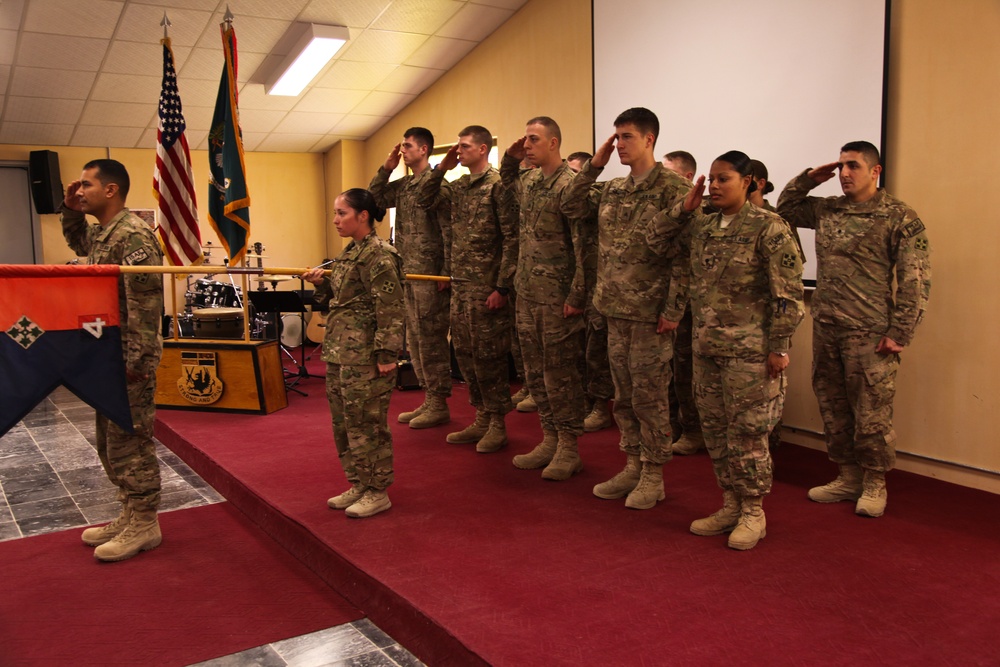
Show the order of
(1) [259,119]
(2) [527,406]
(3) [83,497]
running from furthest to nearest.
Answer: (1) [259,119]
(2) [527,406]
(3) [83,497]

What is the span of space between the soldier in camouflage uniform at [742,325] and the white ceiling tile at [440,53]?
5.10 m

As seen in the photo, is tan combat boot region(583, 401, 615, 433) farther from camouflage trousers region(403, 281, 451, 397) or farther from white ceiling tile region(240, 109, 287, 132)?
white ceiling tile region(240, 109, 287, 132)

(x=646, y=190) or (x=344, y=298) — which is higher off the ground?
(x=646, y=190)

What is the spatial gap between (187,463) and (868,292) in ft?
13.3

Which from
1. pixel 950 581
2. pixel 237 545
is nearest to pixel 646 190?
pixel 950 581

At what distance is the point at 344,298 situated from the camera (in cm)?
329

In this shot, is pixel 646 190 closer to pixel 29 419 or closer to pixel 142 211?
pixel 29 419

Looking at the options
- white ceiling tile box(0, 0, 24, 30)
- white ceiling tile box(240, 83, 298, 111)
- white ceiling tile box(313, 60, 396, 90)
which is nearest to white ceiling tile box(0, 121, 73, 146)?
white ceiling tile box(240, 83, 298, 111)

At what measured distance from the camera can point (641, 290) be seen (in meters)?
3.26

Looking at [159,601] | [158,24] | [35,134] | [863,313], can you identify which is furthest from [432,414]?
[35,134]

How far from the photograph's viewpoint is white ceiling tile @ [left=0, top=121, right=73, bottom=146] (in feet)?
28.9

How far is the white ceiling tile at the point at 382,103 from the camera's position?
8773mm

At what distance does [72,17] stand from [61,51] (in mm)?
790

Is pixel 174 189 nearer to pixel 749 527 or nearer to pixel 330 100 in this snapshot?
pixel 330 100
